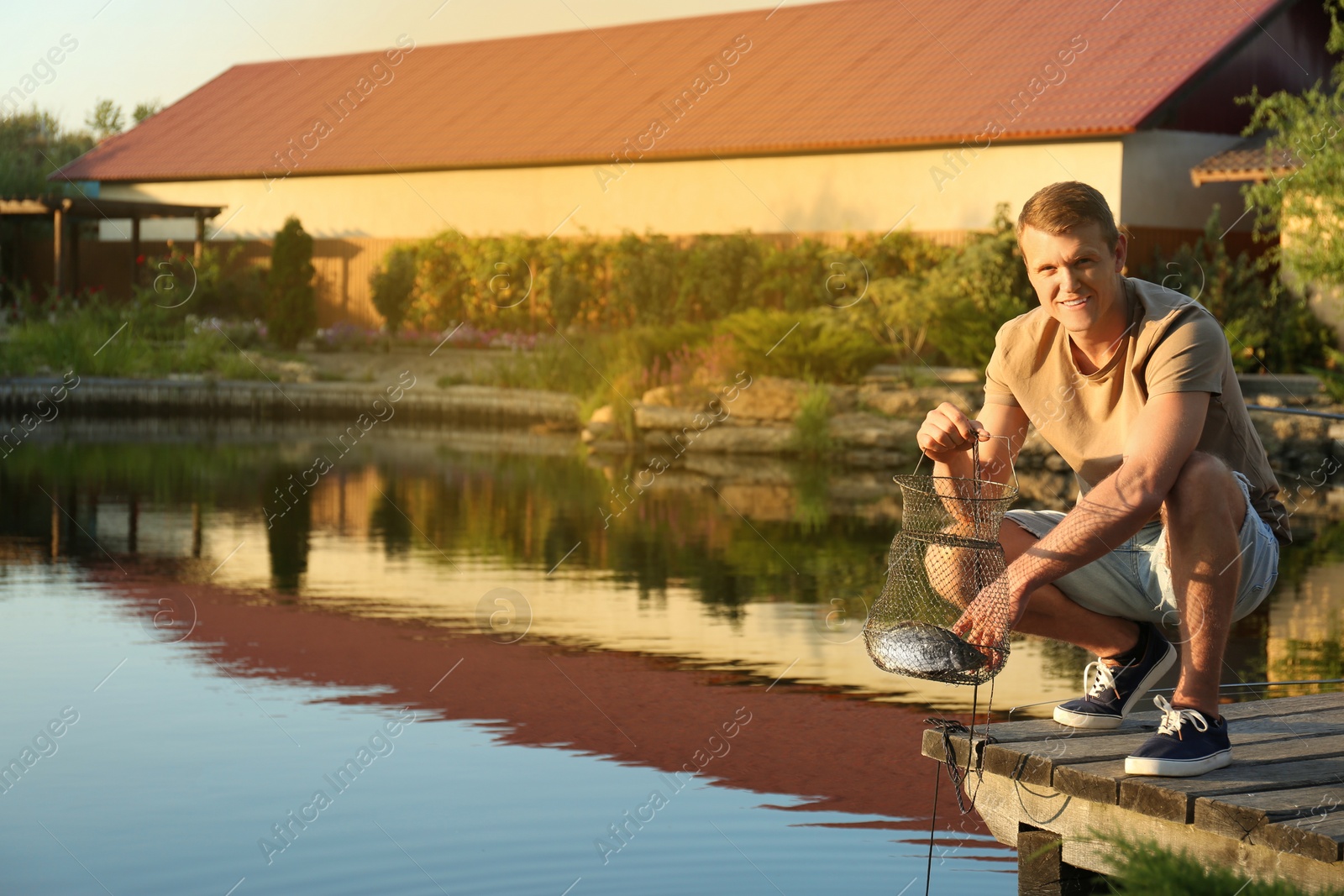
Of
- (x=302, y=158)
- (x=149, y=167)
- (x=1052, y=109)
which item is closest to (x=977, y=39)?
(x=1052, y=109)

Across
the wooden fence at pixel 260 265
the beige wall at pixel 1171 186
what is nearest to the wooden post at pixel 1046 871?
the beige wall at pixel 1171 186

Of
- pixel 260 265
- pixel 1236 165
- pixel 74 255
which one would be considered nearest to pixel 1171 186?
pixel 1236 165

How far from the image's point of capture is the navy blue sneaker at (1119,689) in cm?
429

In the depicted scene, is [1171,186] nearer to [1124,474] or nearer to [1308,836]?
[1124,474]

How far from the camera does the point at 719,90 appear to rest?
28781 millimetres

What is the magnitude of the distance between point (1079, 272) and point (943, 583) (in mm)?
807

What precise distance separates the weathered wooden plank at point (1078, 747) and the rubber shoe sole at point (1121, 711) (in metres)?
0.03

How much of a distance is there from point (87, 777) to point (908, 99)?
2139cm

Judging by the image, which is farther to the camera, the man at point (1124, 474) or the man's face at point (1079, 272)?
the man's face at point (1079, 272)

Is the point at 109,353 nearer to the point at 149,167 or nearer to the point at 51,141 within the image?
the point at 149,167

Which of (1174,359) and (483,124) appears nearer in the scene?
(1174,359)

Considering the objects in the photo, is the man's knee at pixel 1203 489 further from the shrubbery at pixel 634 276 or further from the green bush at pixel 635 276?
the shrubbery at pixel 634 276

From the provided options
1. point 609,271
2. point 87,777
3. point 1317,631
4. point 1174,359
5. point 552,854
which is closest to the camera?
point 1174,359

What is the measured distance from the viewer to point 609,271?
2717 cm
